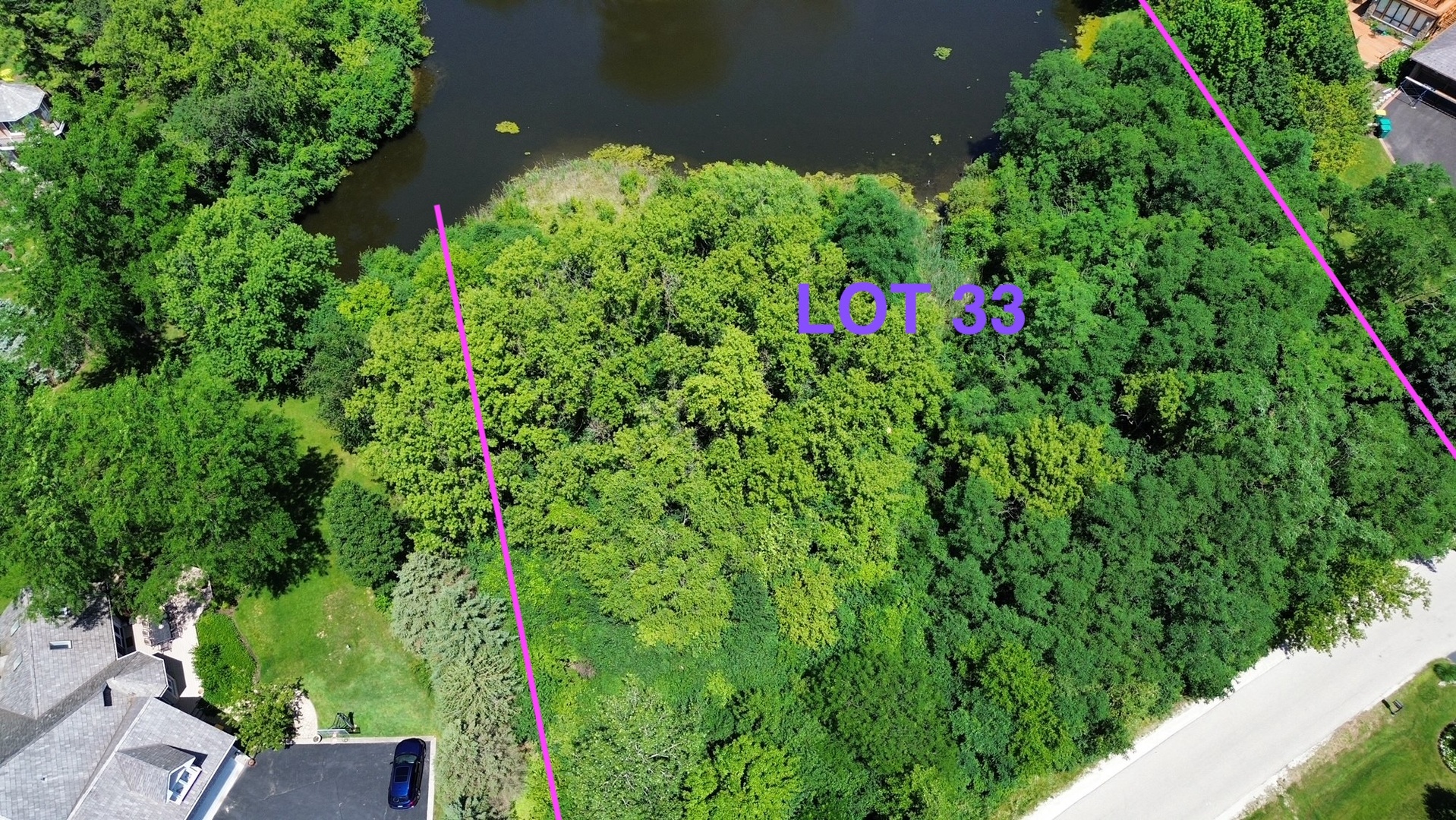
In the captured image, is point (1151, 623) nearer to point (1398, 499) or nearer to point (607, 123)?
point (1398, 499)

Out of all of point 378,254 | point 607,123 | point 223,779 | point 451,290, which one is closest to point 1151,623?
point 451,290

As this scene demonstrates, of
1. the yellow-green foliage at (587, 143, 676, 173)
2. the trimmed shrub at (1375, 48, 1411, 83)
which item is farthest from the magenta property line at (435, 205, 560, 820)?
the trimmed shrub at (1375, 48, 1411, 83)

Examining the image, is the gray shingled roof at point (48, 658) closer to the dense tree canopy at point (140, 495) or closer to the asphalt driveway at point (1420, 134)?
the dense tree canopy at point (140, 495)

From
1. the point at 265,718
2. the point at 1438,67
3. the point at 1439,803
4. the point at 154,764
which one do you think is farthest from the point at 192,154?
the point at 1438,67

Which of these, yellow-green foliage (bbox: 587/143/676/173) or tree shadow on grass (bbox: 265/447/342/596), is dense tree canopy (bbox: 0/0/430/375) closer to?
tree shadow on grass (bbox: 265/447/342/596)

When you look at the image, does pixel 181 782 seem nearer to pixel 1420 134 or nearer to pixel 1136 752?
pixel 1136 752
